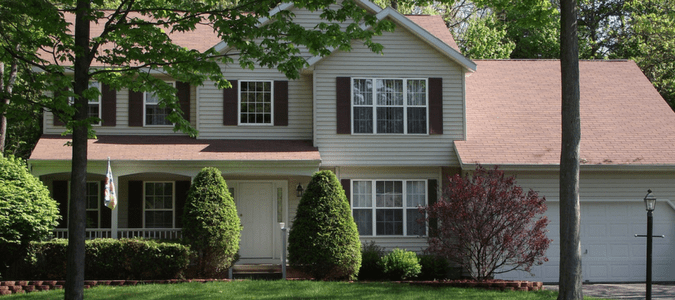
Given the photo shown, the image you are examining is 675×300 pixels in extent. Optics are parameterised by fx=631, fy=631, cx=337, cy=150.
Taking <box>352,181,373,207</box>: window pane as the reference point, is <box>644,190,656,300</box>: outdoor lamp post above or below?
below

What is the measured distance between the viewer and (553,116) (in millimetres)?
17422

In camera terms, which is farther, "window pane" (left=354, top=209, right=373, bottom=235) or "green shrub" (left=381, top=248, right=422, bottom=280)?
"window pane" (left=354, top=209, right=373, bottom=235)

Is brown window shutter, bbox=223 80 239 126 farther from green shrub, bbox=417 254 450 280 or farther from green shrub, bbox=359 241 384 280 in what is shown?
green shrub, bbox=417 254 450 280

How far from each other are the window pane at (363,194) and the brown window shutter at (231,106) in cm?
369

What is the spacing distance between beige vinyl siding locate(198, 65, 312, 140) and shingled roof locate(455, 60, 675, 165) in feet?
13.9

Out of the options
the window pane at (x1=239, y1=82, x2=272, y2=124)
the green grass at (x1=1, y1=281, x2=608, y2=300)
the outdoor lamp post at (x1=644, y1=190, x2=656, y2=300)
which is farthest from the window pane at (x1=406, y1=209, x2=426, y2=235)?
the outdoor lamp post at (x1=644, y1=190, x2=656, y2=300)

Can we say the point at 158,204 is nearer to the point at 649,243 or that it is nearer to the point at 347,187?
the point at 347,187

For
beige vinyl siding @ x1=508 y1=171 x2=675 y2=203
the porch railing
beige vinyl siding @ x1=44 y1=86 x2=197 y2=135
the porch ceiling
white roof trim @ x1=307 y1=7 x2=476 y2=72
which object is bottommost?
the porch railing

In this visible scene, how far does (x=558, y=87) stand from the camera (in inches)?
738

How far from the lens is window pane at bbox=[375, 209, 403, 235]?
16.3 metres

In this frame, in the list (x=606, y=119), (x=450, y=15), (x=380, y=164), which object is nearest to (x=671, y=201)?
(x=606, y=119)

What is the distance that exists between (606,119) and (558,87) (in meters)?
1.92

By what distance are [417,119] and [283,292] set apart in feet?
21.2

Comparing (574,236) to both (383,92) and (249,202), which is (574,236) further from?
(249,202)
